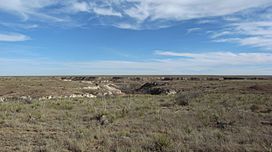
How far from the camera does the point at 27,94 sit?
40094mm

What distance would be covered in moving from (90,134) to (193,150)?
4.27 meters

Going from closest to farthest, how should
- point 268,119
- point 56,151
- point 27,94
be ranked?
point 56,151
point 268,119
point 27,94

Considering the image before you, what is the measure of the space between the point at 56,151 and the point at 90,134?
112 inches

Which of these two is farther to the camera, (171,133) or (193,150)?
(171,133)

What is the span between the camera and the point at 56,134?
43.8ft

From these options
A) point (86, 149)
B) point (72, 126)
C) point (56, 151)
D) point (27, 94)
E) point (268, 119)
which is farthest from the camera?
point (27, 94)

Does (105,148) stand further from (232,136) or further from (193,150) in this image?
(232,136)

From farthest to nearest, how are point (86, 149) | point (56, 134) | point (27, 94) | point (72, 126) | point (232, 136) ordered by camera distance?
point (27, 94)
point (72, 126)
point (56, 134)
point (232, 136)
point (86, 149)

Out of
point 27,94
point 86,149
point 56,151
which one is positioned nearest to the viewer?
point 56,151

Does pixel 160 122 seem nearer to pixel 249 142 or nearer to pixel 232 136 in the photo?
pixel 232 136

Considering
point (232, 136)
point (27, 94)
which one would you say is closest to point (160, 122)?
point (232, 136)

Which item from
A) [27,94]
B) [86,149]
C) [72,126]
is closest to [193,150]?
[86,149]

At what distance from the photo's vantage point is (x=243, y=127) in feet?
46.6

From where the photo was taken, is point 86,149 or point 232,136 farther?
point 232,136
